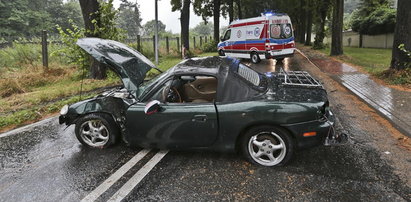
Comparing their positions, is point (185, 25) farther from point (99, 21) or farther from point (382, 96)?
point (382, 96)

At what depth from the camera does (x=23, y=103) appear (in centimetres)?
741

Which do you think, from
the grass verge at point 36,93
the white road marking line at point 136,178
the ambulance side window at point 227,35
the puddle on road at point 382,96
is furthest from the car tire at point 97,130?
the ambulance side window at point 227,35

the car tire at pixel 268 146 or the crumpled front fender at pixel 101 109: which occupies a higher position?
the crumpled front fender at pixel 101 109

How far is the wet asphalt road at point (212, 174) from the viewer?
9.84 feet

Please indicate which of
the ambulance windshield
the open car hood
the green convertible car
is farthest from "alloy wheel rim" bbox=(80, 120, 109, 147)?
the ambulance windshield

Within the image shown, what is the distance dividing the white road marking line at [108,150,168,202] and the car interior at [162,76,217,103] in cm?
82

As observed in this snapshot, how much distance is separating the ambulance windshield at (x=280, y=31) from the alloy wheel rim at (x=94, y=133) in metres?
11.5

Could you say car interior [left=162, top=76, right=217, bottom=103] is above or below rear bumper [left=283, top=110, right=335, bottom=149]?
above

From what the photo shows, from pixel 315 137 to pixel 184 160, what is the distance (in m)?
1.77

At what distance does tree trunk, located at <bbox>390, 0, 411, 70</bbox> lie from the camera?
8.71 meters

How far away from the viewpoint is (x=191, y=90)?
14.6 feet

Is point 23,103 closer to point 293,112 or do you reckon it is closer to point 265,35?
point 293,112

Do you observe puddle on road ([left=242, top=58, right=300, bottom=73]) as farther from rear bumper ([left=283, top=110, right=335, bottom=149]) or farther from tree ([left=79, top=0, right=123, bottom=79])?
rear bumper ([left=283, top=110, right=335, bottom=149])

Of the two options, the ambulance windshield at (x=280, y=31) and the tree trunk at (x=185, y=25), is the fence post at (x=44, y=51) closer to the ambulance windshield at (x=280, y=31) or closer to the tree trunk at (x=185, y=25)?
the ambulance windshield at (x=280, y=31)
